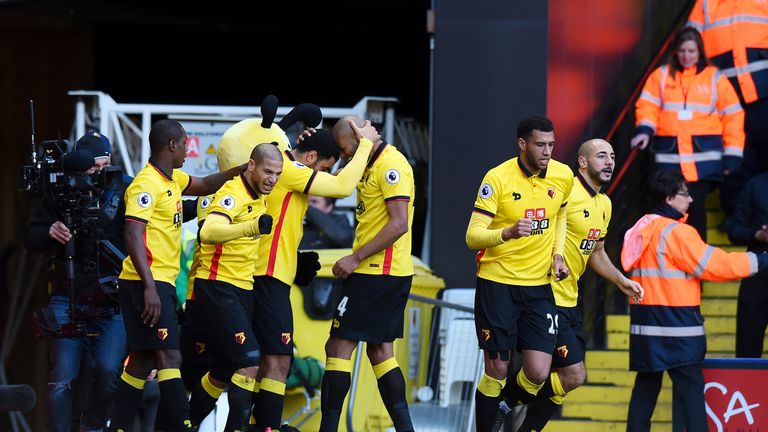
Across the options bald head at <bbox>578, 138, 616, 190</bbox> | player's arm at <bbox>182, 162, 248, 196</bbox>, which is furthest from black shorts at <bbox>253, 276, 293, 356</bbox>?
A: bald head at <bbox>578, 138, 616, 190</bbox>

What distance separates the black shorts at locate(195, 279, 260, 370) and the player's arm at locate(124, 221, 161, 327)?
0.31m

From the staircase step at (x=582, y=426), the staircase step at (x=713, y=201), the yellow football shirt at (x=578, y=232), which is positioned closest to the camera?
the yellow football shirt at (x=578, y=232)

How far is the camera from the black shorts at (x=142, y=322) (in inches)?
307

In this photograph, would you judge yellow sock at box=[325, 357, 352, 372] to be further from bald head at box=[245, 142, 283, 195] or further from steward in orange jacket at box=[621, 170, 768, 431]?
steward in orange jacket at box=[621, 170, 768, 431]

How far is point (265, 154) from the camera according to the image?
7.86 m

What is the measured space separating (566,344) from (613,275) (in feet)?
2.01

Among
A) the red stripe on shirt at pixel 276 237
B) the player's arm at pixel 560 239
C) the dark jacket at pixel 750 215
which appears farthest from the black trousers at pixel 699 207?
the red stripe on shirt at pixel 276 237

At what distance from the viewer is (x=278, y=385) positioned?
8102mm

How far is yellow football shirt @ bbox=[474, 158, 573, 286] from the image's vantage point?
8.22 metres

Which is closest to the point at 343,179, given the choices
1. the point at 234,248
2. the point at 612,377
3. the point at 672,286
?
the point at 234,248

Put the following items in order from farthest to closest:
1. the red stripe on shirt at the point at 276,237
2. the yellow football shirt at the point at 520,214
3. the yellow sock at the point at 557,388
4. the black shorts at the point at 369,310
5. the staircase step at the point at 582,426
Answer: the staircase step at the point at 582,426 → the yellow sock at the point at 557,388 → the yellow football shirt at the point at 520,214 → the red stripe on shirt at the point at 276,237 → the black shorts at the point at 369,310

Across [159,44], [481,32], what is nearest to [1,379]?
[159,44]

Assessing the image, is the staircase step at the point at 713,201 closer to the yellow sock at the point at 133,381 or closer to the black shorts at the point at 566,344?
the black shorts at the point at 566,344

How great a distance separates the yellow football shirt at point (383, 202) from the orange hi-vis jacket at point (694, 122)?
3975 mm
